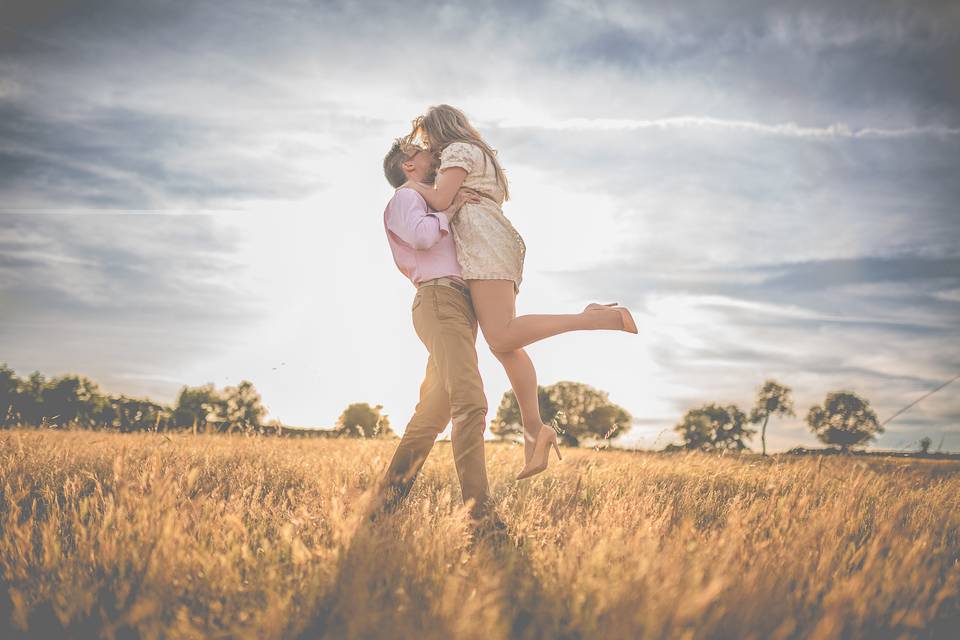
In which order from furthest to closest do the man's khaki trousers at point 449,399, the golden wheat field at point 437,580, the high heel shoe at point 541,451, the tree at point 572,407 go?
the tree at point 572,407 → the high heel shoe at point 541,451 → the man's khaki trousers at point 449,399 → the golden wheat field at point 437,580

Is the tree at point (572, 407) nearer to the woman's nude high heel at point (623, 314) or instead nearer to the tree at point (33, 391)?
the tree at point (33, 391)

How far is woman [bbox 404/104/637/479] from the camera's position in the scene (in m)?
3.53

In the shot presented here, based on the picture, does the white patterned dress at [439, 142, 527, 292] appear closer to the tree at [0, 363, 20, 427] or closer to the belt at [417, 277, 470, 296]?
the belt at [417, 277, 470, 296]

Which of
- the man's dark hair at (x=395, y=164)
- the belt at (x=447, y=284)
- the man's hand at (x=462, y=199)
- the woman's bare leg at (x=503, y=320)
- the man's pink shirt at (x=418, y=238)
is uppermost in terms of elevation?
the man's dark hair at (x=395, y=164)

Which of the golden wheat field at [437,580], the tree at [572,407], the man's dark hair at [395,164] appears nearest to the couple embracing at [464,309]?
the man's dark hair at [395,164]

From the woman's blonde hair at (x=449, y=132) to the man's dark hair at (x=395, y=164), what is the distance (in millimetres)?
190

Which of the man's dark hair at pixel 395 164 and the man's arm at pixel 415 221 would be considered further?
the man's dark hair at pixel 395 164

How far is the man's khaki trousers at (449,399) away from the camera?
331 centimetres

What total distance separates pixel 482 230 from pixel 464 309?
501 millimetres

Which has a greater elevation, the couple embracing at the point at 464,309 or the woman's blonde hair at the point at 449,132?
the woman's blonde hair at the point at 449,132

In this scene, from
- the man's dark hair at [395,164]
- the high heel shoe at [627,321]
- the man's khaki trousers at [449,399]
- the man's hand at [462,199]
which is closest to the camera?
the man's khaki trousers at [449,399]

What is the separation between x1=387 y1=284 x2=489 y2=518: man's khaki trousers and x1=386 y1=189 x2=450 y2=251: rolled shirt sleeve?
32cm

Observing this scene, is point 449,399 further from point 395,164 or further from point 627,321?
point 395,164

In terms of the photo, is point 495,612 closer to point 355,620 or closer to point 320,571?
point 355,620
